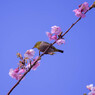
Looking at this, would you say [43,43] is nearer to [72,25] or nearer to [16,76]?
[72,25]

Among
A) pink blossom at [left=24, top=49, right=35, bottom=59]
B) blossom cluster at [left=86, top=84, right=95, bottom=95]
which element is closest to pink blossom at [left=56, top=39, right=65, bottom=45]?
pink blossom at [left=24, top=49, right=35, bottom=59]

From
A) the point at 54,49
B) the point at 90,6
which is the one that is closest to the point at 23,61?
the point at 54,49

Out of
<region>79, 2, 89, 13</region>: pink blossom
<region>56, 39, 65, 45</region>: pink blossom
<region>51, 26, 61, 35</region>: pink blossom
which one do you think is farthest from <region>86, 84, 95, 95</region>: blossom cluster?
<region>79, 2, 89, 13</region>: pink blossom

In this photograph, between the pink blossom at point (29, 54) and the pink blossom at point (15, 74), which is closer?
the pink blossom at point (29, 54)

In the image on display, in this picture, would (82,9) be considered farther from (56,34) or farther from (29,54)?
(29,54)

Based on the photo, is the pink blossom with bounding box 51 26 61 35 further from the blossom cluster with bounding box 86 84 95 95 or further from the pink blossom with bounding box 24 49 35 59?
the blossom cluster with bounding box 86 84 95 95

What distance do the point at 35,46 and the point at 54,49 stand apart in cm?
Answer: 23

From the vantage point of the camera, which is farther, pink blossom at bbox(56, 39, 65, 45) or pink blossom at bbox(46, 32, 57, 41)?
pink blossom at bbox(46, 32, 57, 41)

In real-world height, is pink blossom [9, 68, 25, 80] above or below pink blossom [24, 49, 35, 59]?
below

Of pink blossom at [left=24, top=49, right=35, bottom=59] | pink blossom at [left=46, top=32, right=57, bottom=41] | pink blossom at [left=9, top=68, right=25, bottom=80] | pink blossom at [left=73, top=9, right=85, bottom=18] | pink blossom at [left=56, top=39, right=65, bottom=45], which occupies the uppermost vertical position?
pink blossom at [left=73, top=9, right=85, bottom=18]

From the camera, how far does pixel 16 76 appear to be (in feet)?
6.52

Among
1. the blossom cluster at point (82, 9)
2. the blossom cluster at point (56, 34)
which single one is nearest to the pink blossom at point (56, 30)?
the blossom cluster at point (56, 34)

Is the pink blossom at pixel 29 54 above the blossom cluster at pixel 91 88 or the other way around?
the other way around

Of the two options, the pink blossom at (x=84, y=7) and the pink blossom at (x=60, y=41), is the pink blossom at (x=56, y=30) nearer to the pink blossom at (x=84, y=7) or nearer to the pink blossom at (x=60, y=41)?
the pink blossom at (x=60, y=41)
